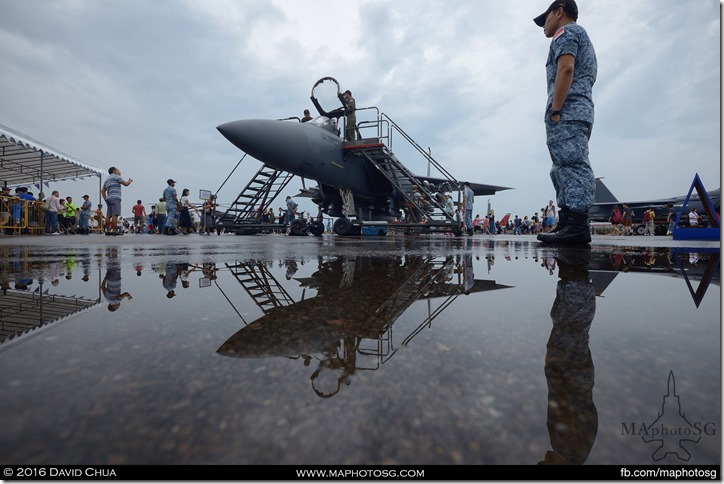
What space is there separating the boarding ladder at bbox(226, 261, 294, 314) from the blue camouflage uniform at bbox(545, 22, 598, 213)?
2.96 m

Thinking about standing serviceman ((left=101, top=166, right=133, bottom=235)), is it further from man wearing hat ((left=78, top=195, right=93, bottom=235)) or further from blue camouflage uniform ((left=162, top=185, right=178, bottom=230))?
man wearing hat ((left=78, top=195, right=93, bottom=235))

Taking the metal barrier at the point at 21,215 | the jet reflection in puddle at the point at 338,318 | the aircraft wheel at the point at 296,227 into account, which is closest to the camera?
the jet reflection in puddle at the point at 338,318

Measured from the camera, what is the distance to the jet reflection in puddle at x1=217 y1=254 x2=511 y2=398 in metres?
0.61

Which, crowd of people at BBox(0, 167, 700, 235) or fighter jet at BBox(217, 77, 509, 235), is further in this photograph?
crowd of people at BBox(0, 167, 700, 235)

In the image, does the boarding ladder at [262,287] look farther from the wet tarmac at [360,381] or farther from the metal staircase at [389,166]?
the metal staircase at [389,166]

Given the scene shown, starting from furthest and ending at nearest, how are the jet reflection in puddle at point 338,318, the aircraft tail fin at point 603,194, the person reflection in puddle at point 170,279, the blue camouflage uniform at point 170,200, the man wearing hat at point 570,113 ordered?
the aircraft tail fin at point 603,194
the blue camouflage uniform at point 170,200
the man wearing hat at point 570,113
the person reflection in puddle at point 170,279
the jet reflection in puddle at point 338,318

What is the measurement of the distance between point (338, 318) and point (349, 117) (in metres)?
8.52

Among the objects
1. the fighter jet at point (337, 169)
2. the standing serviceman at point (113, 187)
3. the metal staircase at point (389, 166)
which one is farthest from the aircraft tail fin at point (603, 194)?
the standing serviceman at point (113, 187)

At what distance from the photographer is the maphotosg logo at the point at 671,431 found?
1.34 ft

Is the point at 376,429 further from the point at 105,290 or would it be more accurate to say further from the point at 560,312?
the point at 105,290

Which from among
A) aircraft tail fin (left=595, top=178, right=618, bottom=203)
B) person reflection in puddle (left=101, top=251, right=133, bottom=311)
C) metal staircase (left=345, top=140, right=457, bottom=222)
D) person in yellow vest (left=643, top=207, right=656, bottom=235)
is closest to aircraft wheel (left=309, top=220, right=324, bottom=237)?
metal staircase (left=345, top=140, right=457, bottom=222)

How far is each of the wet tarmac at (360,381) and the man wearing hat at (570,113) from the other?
2.50 m

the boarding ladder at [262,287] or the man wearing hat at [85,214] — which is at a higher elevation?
the man wearing hat at [85,214]

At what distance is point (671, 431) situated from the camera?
43 centimetres
